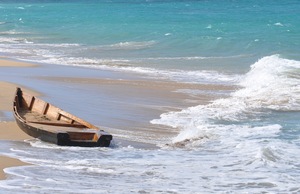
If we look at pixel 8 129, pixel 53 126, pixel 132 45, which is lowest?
pixel 8 129

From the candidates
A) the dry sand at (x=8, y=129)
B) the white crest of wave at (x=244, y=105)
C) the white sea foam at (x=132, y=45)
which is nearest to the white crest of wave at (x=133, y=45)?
the white sea foam at (x=132, y=45)

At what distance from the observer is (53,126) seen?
47.2ft

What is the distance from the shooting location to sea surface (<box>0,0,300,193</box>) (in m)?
11.2

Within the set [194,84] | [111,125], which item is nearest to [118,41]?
[194,84]

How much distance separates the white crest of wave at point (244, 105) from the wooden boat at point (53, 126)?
1704 mm

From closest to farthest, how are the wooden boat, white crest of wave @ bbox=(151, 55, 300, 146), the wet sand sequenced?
the wooden boat, the wet sand, white crest of wave @ bbox=(151, 55, 300, 146)

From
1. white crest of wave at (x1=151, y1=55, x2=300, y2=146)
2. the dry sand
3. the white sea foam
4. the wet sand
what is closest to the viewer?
the dry sand

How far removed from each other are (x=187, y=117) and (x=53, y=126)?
3.58 meters

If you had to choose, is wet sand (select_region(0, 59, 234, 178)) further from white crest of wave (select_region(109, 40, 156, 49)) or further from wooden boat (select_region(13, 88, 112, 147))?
white crest of wave (select_region(109, 40, 156, 49))

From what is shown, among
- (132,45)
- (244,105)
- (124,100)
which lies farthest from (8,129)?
(132,45)

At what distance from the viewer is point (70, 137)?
44.7ft

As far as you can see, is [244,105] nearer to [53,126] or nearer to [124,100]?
[124,100]

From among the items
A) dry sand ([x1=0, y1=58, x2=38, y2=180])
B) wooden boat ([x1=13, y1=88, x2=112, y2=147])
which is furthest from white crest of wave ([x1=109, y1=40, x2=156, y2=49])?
wooden boat ([x1=13, y1=88, x2=112, y2=147])

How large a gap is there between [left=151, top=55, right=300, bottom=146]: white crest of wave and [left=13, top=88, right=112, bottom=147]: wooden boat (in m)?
1.70
